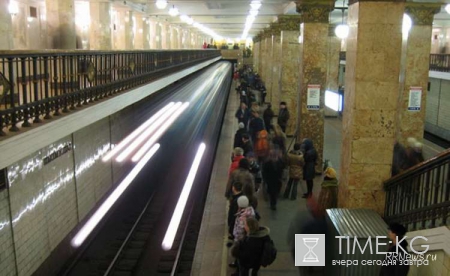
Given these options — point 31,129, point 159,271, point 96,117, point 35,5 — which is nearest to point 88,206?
point 159,271

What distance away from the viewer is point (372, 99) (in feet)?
21.7

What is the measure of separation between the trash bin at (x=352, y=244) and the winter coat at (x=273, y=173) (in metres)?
2.59

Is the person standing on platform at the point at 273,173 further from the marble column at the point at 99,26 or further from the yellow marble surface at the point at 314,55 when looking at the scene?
the marble column at the point at 99,26

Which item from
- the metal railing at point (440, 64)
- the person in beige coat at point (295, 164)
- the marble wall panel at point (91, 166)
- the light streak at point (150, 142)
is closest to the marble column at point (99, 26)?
the light streak at point (150, 142)

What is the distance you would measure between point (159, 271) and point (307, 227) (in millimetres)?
3788

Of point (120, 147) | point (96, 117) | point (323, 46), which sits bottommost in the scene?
point (120, 147)

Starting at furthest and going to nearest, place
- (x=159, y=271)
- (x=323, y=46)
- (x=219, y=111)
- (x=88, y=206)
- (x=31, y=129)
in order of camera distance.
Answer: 1. (x=219, y=111)
2. (x=323, y=46)
3. (x=88, y=206)
4. (x=159, y=271)
5. (x=31, y=129)

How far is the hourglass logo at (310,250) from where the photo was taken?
19.3ft

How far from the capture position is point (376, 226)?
Answer: 5730 mm

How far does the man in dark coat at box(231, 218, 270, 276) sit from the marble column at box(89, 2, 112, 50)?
49.3 ft

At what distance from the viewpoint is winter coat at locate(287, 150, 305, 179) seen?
29.8 feet

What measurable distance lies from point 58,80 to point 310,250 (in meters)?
5.08

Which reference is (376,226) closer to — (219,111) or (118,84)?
(118,84)

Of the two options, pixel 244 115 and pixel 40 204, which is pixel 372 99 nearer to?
pixel 40 204
